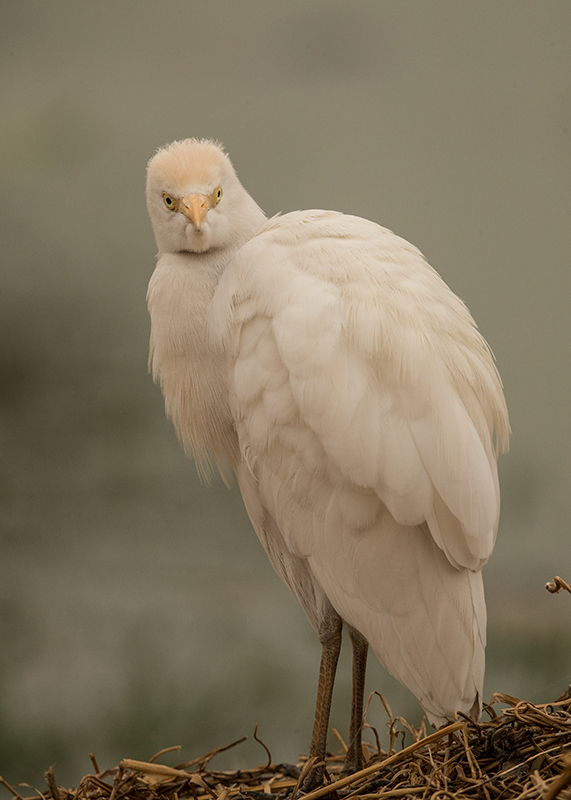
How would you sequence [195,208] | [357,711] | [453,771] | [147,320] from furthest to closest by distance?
[147,320], [357,711], [195,208], [453,771]

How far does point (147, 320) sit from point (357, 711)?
0.99m

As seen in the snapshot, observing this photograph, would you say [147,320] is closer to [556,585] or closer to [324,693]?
[324,693]

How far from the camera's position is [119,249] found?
1688 mm

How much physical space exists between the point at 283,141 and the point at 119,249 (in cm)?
45

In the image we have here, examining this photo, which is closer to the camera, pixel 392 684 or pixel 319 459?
pixel 319 459

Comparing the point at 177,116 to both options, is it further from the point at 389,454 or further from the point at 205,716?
the point at 205,716

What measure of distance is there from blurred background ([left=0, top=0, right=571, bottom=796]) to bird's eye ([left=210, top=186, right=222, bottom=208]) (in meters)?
0.70

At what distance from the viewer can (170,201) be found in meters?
0.97

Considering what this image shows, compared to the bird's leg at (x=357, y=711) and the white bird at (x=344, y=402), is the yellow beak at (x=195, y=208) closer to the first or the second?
the white bird at (x=344, y=402)

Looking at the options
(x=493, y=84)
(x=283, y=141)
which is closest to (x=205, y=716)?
(x=283, y=141)

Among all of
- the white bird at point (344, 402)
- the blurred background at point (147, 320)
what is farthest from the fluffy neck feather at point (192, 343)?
the blurred background at point (147, 320)

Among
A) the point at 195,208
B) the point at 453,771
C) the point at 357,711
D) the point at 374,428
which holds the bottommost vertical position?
the point at 357,711

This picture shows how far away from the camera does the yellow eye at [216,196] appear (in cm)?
97

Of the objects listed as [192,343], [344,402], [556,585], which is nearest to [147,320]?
[192,343]
